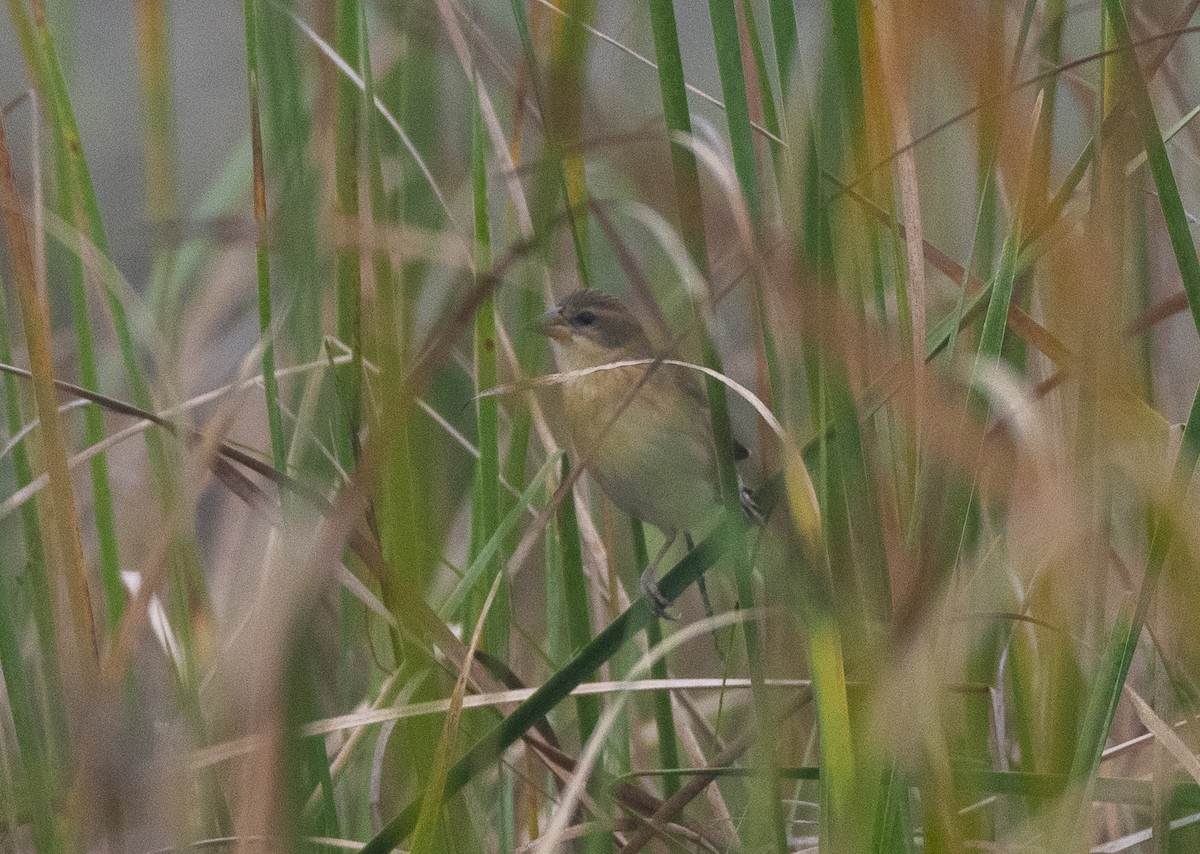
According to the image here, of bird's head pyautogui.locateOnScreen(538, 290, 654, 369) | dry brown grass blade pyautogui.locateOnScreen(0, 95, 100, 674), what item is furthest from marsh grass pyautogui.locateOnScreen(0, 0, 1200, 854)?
Answer: bird's head pyautogui.locateOnScreen(538, 290, 654, 369)

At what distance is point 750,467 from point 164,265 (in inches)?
52.0

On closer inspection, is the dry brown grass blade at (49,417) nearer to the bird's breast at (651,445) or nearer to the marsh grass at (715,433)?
the marsh grass at (715,433)

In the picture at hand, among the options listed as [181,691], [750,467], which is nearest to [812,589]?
[181,691]

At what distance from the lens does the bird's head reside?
8.05 ft

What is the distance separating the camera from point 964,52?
37.3 inches

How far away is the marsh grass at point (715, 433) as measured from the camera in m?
0.98

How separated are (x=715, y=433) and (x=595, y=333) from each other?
1436mm

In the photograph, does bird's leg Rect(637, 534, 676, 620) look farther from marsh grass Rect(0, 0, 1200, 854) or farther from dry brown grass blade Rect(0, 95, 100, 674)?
dry brown grass blade Rect(0, 95, 100, 674)

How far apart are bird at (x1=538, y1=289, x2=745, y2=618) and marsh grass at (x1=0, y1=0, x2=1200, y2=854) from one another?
282mm

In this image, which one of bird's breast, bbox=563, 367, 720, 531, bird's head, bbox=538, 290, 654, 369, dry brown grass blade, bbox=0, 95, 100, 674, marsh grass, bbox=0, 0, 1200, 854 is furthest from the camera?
bird's head, bbox=538, 290, 654, 369

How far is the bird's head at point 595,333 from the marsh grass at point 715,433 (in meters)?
0.47

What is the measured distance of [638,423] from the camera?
240 centimetres

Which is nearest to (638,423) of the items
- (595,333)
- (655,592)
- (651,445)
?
(651,445)

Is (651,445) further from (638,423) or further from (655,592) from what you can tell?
(655,592)
